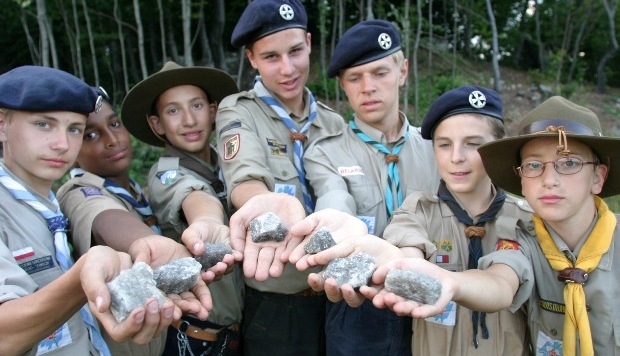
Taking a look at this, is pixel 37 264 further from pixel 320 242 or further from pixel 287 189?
pixel 287 189

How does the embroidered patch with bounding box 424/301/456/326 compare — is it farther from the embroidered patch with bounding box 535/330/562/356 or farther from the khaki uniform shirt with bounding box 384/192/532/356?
the embroidered patch with bounding box 535/330/562/356

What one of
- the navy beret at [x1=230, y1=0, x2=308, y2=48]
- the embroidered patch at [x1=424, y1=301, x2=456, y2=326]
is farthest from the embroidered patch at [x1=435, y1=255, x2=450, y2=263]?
the navy beret at [x1=230, y1=0, x2=308, y2=48]

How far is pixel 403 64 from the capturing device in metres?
3.18

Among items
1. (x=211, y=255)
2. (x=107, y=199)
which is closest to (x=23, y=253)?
(x=107, y=199)

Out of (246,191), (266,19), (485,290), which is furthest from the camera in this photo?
(266,19)

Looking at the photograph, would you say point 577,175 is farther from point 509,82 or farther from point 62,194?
point 509,82

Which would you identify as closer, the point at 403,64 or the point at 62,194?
the point at 62,194

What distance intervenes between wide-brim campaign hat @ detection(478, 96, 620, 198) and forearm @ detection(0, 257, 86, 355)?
5.98 ft

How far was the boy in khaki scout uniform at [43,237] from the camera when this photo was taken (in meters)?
1.88

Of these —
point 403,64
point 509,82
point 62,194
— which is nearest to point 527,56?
point 509,82

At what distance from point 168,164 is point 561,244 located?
2141 millimetres

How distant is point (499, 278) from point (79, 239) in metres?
1.93

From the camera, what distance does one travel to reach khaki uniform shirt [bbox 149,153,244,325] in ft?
9.35

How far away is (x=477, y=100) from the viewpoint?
8.48 feet
